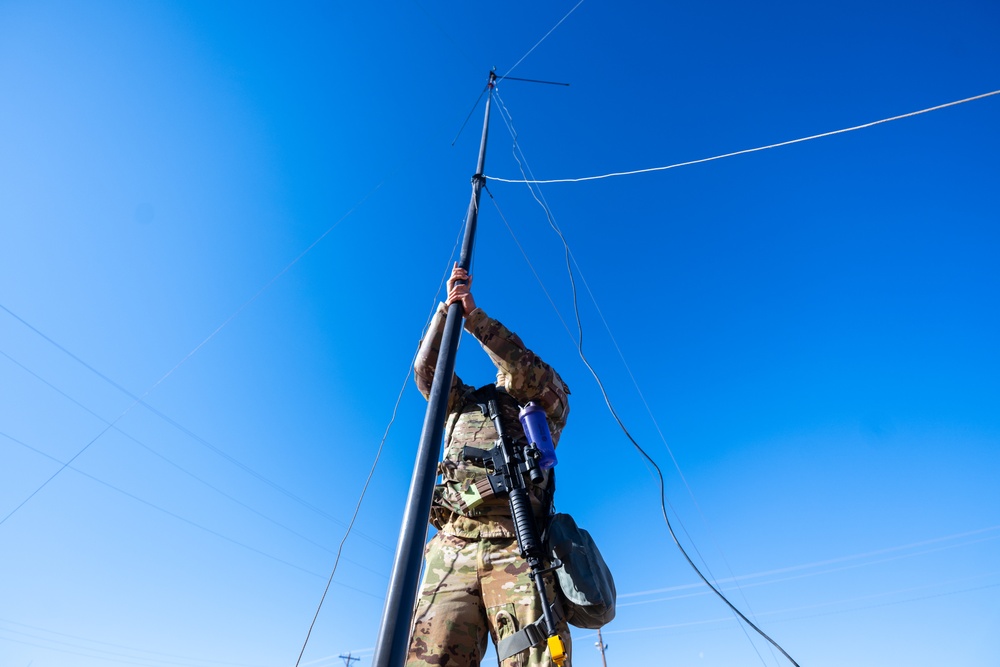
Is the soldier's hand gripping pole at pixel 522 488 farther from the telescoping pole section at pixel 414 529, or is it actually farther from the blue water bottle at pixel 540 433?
the telescoping pole section at pixel 414 529

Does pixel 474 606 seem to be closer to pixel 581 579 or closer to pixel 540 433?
pixel 581 579

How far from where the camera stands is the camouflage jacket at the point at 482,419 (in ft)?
10.6

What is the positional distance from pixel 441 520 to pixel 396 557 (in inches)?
91.5

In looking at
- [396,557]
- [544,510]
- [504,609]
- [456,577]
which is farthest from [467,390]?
[396,557]

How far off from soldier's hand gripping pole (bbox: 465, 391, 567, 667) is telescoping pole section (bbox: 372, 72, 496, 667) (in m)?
1.18

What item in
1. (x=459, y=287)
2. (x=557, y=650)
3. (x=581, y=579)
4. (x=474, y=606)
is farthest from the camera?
(x=474, y=606)

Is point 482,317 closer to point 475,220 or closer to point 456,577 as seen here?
point 475,220

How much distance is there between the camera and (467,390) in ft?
14.5

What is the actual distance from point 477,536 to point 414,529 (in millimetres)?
1852

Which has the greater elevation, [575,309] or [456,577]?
[575,309]

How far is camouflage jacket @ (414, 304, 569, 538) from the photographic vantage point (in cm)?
323

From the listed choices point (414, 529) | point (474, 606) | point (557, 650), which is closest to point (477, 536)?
point (474, 606)

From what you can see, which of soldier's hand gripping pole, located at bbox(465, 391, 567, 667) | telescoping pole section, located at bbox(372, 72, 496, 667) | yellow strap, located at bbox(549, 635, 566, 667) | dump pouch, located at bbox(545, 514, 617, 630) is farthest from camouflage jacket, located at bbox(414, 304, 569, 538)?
telescoping pole section, located at bbox(372, 72, 496, 667)

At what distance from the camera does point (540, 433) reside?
3.07 m
